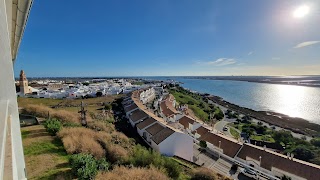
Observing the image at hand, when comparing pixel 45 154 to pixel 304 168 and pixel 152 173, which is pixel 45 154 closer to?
pixel 152 173

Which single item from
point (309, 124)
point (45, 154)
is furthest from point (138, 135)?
point (309, 124)

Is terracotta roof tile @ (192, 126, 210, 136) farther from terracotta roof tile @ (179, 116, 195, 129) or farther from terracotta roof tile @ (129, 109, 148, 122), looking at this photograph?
terracotta roof tile @ (129, 109, 148, 122)

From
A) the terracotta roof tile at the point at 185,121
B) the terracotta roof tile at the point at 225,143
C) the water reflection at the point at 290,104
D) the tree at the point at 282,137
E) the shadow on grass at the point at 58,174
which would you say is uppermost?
the shadow on grass at the point at 58,174

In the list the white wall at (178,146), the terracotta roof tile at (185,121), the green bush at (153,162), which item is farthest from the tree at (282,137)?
the green bush at (153,162)

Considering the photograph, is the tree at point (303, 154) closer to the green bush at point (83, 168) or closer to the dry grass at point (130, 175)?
the dry grass at point (130, 175)

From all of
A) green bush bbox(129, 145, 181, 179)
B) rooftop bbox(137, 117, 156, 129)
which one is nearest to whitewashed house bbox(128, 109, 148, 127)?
rooftop bbox(137, 117, 156, 129)
